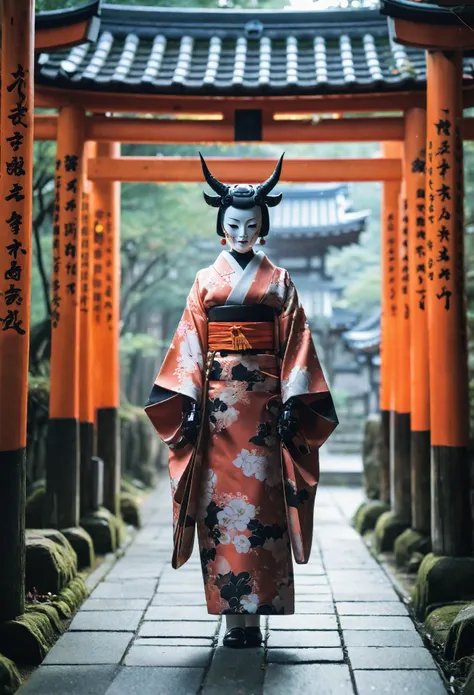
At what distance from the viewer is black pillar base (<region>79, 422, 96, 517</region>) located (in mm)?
8750

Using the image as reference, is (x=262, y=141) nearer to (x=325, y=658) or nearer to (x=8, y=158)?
(x=8, y=158)

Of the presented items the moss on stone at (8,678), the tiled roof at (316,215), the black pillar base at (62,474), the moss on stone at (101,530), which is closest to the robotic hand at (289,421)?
the moss on stone at (8,678)

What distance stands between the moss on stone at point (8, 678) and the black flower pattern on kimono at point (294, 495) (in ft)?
5.49

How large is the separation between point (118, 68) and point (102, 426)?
366 cm

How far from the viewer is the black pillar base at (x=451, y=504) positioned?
20.3 ft

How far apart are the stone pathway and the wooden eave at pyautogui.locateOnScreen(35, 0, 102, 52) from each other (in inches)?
166

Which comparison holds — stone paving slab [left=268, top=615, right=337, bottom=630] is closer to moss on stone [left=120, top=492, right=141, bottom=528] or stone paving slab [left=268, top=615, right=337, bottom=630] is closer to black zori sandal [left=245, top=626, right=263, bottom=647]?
black zori sandal [left=245, top=626, right=263, bottom=647]

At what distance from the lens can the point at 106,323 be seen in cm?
990

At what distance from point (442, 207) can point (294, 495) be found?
2543 millimetres

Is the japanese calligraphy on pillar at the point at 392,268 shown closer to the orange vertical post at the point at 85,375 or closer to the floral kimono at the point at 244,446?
the orange vertical post at the point at 85,375

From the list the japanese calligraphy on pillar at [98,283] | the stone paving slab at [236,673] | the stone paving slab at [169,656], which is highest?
the japanese calligraphy on pillar at [98,283]

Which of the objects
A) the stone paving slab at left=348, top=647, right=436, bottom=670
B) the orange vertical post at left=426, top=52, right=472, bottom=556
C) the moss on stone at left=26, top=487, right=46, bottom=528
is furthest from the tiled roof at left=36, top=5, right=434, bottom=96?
the stone paving slab at left=348, top=647, right=436, bottom=670

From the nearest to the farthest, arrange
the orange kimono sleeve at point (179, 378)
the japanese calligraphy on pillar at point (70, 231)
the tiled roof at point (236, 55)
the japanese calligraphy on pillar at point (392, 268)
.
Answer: the orange kimono sleeve at point (179, 378)
the japanese calligraphy on pillar at point (70, 231)
the tiled roof at point (236, 55)
the japanese calligraphy on pillar at point (392, 268)

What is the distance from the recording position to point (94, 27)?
289 inches
